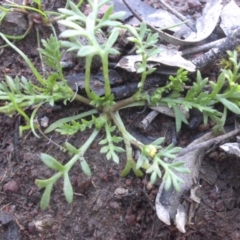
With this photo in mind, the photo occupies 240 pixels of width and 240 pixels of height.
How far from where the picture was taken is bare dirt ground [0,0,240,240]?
5.43ft

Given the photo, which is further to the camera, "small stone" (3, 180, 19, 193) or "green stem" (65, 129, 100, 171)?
"small stone" (3, 180, 19, 193)

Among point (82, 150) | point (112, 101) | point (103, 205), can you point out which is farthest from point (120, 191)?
point (112, 101)

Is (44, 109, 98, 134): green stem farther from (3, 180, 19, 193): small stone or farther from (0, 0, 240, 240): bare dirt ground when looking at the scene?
(3, 180, 19, 193): small stone

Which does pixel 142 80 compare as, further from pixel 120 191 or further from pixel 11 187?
pixel 11 187

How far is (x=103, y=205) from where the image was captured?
5.48 feet

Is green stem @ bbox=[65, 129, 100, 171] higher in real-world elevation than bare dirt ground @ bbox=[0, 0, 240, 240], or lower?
higher

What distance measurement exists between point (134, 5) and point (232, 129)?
28.8 inches

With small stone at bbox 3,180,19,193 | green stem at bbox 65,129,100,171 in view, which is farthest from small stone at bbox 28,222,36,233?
green stem at bbox 65,129,100,171

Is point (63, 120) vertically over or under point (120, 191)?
over

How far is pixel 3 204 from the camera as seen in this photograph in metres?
1.69

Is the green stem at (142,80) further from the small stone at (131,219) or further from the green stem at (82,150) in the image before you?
the small stone at (131,219)

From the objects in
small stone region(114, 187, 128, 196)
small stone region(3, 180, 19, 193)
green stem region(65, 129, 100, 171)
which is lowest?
small stone region(3, 180, 19, 193)

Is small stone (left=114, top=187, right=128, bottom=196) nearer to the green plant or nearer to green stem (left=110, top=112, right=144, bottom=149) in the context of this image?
the green plant

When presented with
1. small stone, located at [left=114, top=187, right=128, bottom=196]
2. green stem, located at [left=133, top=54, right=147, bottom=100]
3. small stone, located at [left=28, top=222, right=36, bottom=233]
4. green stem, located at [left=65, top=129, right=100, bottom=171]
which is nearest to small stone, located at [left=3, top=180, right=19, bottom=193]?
small stone, located at [left=28, top=222, right=36, bottom=233]
